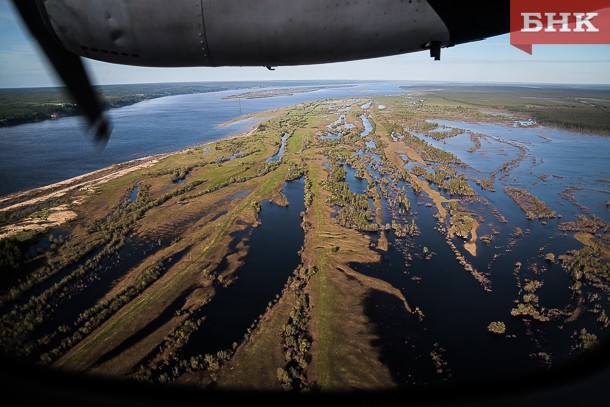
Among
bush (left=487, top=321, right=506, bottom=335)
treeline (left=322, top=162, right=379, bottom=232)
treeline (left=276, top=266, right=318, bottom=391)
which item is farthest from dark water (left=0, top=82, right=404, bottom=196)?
bush (left=487, top=321, right=506, bottom=335)

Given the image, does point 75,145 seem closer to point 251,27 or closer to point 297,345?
point 297,345

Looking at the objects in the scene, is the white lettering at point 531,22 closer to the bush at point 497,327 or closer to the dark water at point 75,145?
the bush at point 497,327

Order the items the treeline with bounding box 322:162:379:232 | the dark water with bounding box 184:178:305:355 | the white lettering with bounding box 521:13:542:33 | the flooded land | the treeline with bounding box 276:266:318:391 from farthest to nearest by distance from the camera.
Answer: the treeline with bounding box 322:162:379:232 → the dark water with bounding box 184:178:305:355 → the flooded land → the treeline with bounding box 276:266:318:391 → the white lettering with bounding box 521:13:542:33

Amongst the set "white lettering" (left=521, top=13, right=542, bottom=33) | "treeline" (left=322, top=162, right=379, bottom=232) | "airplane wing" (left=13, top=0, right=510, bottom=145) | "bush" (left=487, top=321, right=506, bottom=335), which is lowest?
"bush" (left=487, top=321, right=506, bottom=335)

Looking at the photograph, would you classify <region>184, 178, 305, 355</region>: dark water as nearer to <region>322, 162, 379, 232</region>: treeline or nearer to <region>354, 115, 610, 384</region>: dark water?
<region>322, 162, 379, 232</region>: treeline

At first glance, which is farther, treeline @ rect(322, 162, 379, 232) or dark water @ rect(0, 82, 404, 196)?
dark water @ rect(0, 82, 404, 196)

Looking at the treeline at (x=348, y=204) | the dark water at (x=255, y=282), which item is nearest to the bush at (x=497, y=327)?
the treeline at (x=348, y=204)
